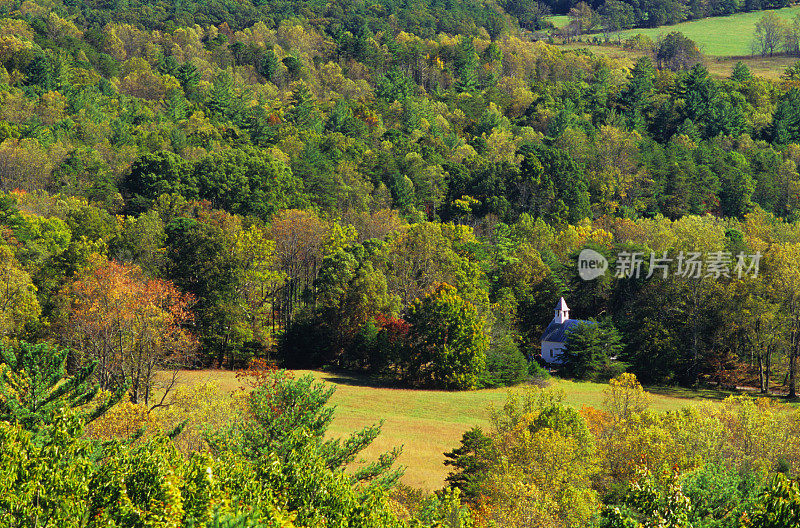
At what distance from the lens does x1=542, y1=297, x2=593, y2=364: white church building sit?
240ft

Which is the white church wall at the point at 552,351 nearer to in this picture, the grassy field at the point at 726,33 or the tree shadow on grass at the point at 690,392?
the tree shadow on grass at the point at 690,392

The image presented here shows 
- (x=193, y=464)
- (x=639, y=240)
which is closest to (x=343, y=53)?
(x=639, y=240)

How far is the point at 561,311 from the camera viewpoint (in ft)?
246

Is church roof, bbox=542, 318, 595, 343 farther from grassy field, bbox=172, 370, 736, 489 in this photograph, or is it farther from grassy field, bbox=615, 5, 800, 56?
grassy field, bbox=615, 5, 800, 56

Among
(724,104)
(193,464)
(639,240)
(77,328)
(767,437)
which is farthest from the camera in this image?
(724,104)

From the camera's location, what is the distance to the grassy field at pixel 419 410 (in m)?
49.4

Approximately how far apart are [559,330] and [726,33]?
141 m

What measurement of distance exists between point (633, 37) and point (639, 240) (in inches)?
4505

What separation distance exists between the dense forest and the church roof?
7.52ft

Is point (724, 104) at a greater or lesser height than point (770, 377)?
greater

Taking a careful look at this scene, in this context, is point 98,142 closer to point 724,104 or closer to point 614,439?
point 614,439

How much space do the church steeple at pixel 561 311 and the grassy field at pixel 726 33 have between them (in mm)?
123416

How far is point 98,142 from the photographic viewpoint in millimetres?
102062

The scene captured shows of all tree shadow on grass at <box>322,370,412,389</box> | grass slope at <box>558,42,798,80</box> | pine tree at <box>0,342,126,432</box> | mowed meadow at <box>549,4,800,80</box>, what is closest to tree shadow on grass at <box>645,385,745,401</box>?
tree shadow on grass at <box>322,370,412,389</box>
